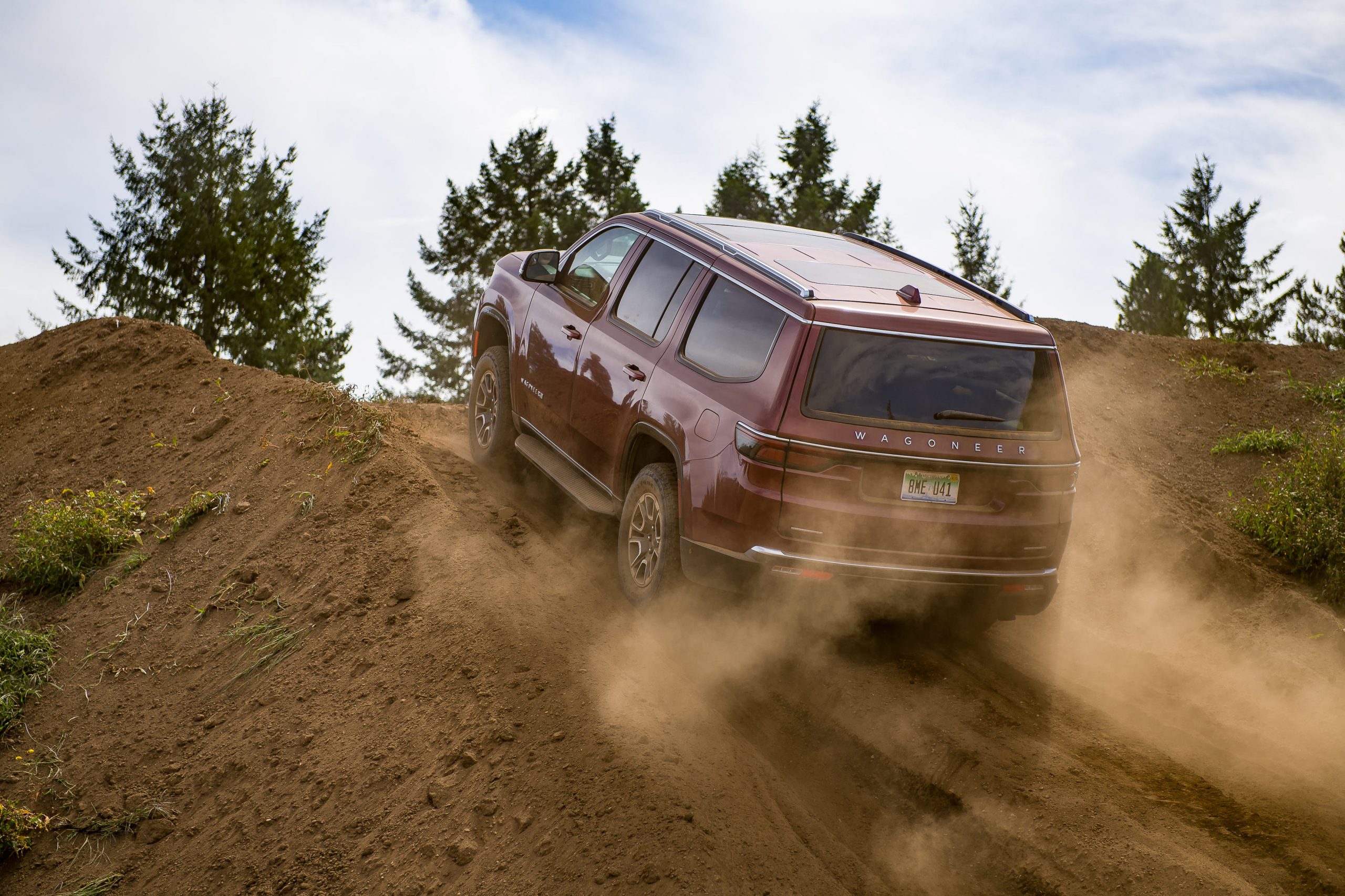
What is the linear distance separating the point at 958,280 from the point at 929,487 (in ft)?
6.24

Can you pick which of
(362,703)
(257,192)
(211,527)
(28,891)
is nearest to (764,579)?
(362,703)

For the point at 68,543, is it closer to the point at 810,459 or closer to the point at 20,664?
the point at 20,664

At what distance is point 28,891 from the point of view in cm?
533

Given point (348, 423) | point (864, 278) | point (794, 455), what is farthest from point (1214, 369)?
point (348, 423)

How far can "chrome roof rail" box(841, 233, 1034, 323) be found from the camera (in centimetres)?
533

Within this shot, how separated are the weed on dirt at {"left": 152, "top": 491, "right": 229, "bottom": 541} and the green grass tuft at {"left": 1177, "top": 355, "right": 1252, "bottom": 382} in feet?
29.7

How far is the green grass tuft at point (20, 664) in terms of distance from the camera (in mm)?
6562

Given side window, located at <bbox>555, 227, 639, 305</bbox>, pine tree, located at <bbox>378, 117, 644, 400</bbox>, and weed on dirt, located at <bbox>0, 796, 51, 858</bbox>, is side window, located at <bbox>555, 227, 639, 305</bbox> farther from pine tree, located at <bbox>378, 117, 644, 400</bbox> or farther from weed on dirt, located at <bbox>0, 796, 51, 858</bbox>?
pine tree, located at <bbox>378, 117, 644, 400</bbox>

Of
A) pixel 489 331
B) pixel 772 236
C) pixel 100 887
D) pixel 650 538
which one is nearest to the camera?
pixel 100 887

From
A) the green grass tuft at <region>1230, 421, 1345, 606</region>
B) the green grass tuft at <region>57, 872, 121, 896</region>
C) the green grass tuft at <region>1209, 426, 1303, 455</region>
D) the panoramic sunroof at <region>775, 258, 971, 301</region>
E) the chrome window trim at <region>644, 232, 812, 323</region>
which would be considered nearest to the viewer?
the chrome window trim at <region>644, 232, 812, 323</region>

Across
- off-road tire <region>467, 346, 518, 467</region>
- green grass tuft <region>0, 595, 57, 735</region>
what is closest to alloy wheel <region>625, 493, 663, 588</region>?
off-road tire <region>467, 346, 518, 467</region>

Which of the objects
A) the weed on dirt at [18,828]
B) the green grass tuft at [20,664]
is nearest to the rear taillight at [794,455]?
the weed on dirt at [18,828]

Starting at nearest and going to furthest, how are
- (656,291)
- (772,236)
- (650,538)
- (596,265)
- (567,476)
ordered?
(650,538) < (656,291) < (772,236) < (567,476) < (596,265)

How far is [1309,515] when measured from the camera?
7258 mm
